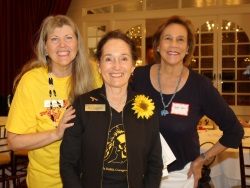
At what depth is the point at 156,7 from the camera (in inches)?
265

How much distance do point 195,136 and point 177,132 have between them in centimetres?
17

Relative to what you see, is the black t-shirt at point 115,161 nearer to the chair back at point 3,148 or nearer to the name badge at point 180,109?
the name badge at point 180,109

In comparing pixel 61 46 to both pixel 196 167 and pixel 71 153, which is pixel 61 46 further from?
pixel 196 167

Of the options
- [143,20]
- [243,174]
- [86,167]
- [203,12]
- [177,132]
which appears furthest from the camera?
[143,20]

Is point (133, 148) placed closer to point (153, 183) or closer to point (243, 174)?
point (153, 183)

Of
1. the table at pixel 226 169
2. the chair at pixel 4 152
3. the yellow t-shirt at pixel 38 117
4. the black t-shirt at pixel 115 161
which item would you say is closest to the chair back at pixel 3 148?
the chair at pixel 4 152

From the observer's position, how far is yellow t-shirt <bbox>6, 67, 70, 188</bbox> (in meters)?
1.74

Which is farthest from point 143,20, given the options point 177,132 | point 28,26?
point 177,132

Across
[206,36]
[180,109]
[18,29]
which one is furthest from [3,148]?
[206,36]

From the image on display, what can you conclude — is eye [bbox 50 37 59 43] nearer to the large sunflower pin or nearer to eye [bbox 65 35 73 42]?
eye [bbox 65 35 73 42]

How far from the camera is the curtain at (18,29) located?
6.64 meters

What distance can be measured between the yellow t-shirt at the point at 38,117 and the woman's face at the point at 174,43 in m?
0.73

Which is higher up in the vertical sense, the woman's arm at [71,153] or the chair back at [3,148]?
the woman's arm at [71,153]

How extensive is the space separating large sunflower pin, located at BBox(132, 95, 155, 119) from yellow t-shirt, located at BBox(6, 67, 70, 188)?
0.44 meters
